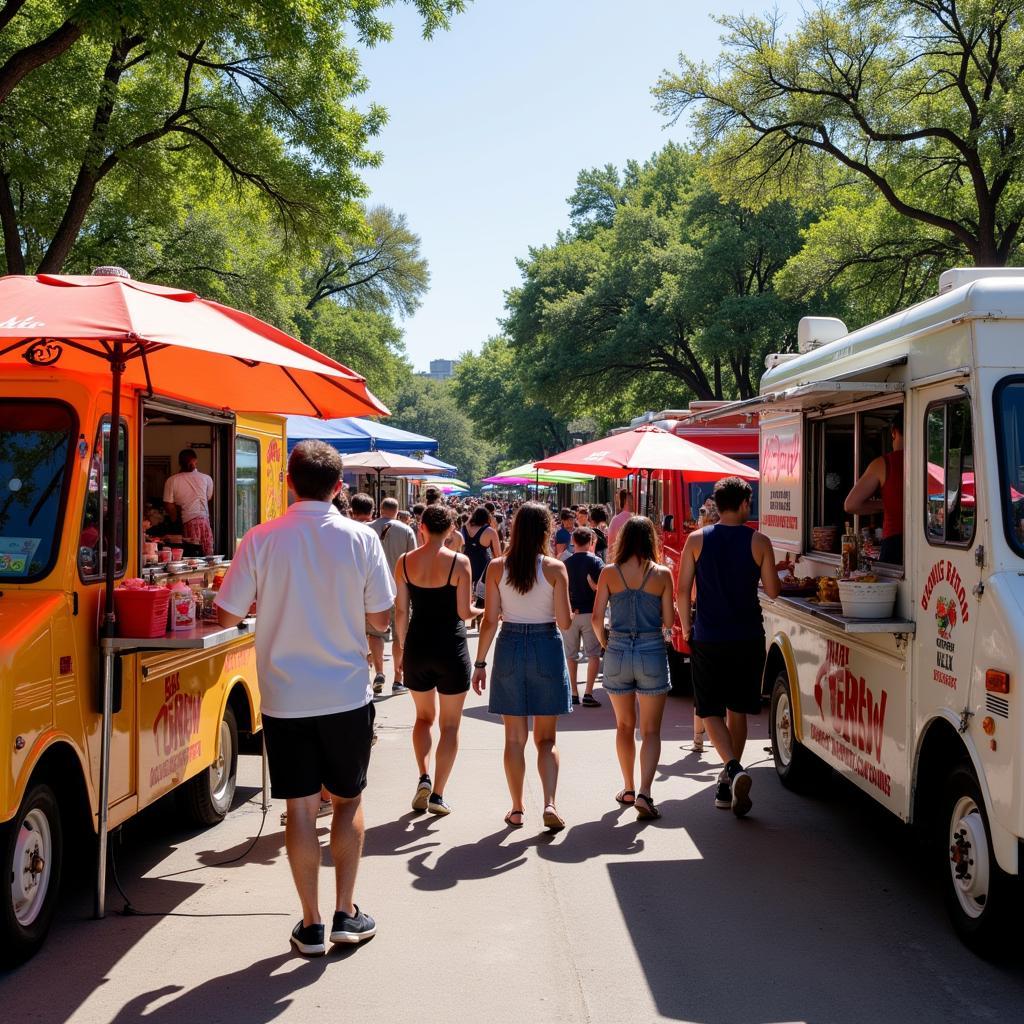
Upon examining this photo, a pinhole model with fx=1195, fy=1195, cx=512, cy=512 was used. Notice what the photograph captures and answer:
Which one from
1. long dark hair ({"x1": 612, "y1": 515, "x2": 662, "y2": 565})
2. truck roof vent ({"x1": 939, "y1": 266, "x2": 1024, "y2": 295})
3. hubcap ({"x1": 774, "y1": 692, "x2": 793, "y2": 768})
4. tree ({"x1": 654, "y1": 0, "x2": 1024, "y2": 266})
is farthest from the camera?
tree ({"x1": 654, "y1": 0, "x2": 1024, "y2": 266})

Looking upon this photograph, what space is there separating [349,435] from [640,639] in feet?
25.7

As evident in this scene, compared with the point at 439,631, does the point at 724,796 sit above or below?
below

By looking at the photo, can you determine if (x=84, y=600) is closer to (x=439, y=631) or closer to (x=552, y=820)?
(x=439, y=631)

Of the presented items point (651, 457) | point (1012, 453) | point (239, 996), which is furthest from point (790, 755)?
point (239, 996)

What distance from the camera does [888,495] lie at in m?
6.64

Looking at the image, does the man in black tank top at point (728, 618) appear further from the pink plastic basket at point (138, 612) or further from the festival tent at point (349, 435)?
the festival tent at point (349, 435)

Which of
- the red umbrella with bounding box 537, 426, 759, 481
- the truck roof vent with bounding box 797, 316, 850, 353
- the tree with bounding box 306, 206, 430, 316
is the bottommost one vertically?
the red umbrella with bounding box 537, 426, 759, 481

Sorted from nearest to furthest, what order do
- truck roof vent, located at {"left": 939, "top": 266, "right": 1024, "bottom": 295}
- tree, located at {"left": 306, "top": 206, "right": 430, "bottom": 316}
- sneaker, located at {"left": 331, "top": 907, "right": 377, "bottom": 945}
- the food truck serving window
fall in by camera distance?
1. sneaker, located at {"left": 331, "top": 907, "right": 377, "bottom": 945}
2. truck roof vent, located at {"left": 939, "top": 266, "right": 1024, "bottom": 295}
3. the food truck serving window
4. tree, located at {"left": 306, "top": 206, "right": 430, "bottom": 316}

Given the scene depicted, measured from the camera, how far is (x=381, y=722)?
11.0 meters

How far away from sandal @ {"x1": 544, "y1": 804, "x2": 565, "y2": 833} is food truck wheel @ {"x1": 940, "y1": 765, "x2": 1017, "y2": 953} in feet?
7.66

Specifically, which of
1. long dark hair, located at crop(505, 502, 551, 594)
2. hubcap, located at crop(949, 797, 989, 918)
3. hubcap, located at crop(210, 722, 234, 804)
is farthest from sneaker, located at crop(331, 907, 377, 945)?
hubcap, located at crop(949, 797, 989, 918)

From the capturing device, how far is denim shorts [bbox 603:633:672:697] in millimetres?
7332

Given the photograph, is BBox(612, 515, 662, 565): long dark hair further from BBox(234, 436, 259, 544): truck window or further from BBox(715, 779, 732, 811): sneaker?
BBox(234, 436, 259, 544): truck window

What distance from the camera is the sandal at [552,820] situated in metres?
6.98
